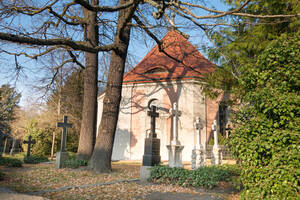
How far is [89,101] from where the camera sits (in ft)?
34.5

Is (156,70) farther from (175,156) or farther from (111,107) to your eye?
(175,156)

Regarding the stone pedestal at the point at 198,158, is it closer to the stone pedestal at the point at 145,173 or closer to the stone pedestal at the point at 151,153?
the stone pedestal at the point at 151,153

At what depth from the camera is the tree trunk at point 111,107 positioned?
8797 mm

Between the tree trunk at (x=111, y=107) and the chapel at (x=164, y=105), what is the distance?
7.83m

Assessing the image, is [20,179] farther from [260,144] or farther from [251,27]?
[251,27]

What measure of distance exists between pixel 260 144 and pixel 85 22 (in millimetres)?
9280

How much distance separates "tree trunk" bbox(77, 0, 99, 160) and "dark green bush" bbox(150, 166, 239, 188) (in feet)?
12.5

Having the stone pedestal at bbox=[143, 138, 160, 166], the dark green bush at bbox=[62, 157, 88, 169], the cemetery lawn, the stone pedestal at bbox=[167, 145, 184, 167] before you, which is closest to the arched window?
the stone pedestal at bbox=[167, 145, 184, 167]

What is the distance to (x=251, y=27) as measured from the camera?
350 inches

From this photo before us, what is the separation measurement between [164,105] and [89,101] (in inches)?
333

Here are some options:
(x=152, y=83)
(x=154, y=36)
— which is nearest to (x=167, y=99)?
(x=152, y=83)

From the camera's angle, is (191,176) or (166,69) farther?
(166,69)

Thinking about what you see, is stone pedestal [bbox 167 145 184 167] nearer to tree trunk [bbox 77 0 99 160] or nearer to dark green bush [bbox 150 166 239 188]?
dark green bush [bbox 150 166 239 188]

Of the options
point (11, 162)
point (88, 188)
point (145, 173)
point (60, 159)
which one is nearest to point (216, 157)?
point (145, 173)
